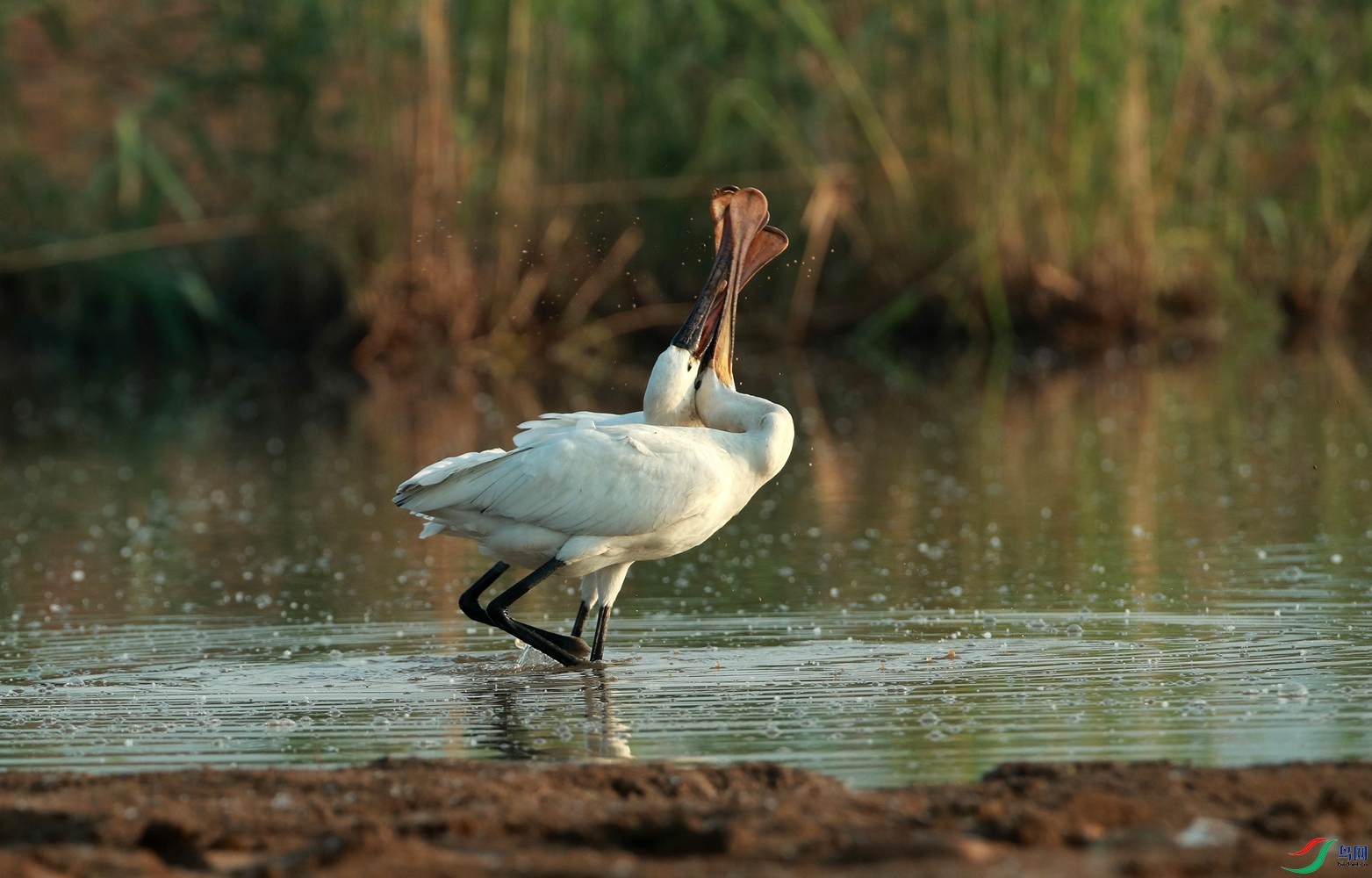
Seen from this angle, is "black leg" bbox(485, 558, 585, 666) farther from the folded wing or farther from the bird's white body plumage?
the folded wing

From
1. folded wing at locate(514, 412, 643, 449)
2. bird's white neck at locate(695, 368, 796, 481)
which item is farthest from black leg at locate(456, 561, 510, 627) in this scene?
bird's white neck at locate(695, 368, 796, 481)

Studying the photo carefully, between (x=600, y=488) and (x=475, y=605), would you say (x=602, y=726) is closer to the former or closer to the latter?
(x=600, y=488)

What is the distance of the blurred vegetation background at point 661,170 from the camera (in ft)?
57.0

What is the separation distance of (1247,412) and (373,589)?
7.72 metres

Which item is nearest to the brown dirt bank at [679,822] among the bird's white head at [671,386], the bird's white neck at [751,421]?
the bird's white neck at [751,421]

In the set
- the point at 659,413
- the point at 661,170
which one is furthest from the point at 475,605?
the point at 661,170

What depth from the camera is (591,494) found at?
6.96m

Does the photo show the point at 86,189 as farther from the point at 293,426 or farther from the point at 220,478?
the point at 220,478

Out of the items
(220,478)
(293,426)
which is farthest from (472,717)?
(293,426)

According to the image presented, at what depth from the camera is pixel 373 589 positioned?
8828mm

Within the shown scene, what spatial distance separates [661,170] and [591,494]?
39.5 feet

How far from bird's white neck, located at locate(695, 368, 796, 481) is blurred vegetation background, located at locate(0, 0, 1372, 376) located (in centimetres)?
932

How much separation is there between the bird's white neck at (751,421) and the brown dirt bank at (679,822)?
94.2 inches

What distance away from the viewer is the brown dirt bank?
3.90 m
